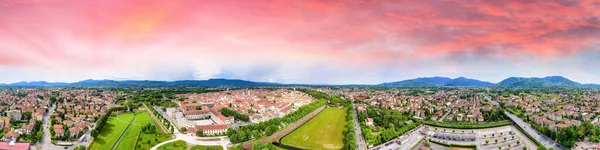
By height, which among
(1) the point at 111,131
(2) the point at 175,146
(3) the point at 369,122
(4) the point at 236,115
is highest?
(4) the point at 236,115

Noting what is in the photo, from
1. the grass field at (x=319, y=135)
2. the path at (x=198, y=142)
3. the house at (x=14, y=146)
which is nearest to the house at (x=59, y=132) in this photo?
A: the house at (x=14, y=146)

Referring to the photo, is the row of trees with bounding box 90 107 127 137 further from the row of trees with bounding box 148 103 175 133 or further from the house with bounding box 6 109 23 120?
the house with bounding box 6 109 23 120

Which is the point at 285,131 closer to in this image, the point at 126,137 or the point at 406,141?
the point at 406,141

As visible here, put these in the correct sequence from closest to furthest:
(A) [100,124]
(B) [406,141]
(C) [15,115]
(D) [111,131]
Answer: (B) [406,141] < (D) [111,131] < (A) [100,124] < (C) [15,115]

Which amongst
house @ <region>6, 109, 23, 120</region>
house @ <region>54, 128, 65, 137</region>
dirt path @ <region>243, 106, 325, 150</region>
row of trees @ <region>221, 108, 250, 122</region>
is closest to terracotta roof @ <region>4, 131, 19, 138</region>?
house @ <region>54, 128, 65, 137</region>

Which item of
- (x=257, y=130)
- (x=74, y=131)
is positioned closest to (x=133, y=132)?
(x=74, y=131)

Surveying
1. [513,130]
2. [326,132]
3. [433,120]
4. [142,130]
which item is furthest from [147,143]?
[513,130]

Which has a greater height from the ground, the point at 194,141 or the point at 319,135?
the point at 319,135
